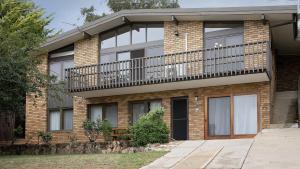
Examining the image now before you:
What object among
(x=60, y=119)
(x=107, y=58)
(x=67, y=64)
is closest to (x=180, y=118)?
(x=107, y=58)

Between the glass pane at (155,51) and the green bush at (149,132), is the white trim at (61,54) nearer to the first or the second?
the glass pane at (155,51)

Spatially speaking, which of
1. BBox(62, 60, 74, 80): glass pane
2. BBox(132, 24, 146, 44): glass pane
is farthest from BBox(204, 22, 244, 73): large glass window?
BBox(62, 60, 74, 80): glass pane

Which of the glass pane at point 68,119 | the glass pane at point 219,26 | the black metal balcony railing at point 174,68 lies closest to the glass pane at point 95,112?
the glass pane at point 68,119

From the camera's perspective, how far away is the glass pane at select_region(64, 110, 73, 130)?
25.1 metres

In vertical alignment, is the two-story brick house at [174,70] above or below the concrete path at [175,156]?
above

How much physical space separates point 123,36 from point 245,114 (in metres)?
7.18

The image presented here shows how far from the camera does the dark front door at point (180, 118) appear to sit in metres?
22.0

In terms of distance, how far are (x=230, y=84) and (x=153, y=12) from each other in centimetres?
462

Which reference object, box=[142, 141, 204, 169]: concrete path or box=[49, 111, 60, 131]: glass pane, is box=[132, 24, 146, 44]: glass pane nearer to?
box=[49, 111, 60, 131]: glass pane

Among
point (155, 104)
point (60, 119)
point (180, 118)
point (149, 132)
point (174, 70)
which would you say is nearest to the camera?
point (149, 132)

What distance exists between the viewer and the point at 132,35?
2388cm

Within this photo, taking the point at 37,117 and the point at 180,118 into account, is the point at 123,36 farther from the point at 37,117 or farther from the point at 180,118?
the point at 37,117

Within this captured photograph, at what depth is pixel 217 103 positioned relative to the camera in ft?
69.9

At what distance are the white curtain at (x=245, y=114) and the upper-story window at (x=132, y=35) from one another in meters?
4.78
